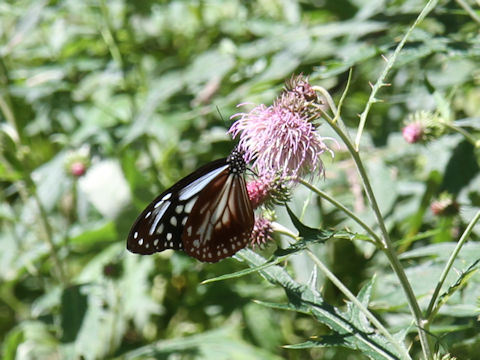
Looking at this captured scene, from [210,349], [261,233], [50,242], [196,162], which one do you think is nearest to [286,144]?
[261,233]

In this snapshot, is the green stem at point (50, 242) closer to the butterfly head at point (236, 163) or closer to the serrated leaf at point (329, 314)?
the butterfly head at point (236, 163)

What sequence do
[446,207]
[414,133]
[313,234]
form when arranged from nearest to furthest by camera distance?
[313,234] → [414,133] → [446,207]

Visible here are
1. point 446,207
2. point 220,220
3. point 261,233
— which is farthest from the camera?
point 446,207

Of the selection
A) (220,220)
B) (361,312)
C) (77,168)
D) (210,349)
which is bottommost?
(210,349)

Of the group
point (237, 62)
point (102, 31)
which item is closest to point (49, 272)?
point (102, 31)

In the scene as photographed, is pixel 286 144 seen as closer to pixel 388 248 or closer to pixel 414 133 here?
pixel 388 248

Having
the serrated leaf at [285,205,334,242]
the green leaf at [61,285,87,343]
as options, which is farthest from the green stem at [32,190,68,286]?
the serrated leaf at [285,205,334,242]

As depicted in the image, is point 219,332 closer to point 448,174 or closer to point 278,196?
point 448,174
